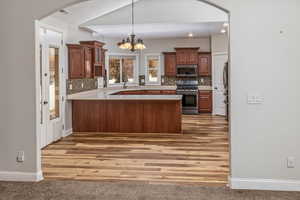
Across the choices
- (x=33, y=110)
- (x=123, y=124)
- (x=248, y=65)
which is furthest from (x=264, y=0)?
→ (x=123, y=124)

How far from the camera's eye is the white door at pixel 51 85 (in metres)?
6.73

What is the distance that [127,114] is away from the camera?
8297 mm

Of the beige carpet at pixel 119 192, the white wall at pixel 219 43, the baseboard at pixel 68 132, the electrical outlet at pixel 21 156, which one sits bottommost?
→ the beige carpet at pixel 119 192

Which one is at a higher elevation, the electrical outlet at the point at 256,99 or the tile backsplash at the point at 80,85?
the tile backsplash at the point at 80,85

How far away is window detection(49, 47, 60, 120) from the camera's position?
23.6 feet

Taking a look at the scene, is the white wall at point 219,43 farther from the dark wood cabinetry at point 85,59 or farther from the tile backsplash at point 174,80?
the dark wood cabinetry at point 85,59

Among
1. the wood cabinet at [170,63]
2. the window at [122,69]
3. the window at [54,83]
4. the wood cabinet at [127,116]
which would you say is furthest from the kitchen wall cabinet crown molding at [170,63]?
the window at [54,83]

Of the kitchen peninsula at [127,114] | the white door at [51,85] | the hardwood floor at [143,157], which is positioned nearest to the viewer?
the hardwood floor at [143,157]

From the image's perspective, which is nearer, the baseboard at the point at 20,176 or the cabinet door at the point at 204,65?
the baseboard at the point at 20,176

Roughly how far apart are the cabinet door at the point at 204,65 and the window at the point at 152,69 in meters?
1.58

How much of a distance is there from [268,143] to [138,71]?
8.79 meters

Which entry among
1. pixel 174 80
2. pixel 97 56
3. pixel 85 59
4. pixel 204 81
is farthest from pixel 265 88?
pixel 174 80

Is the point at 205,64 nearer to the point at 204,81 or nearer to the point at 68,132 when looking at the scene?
the point at 204,81

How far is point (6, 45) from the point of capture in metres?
4.50
